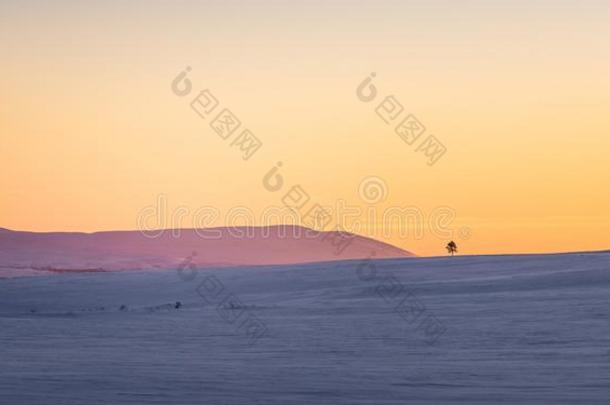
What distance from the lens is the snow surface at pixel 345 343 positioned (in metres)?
10.7

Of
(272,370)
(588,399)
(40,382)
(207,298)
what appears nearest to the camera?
(588,399)

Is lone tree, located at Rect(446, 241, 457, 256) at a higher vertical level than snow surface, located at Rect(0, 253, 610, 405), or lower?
higher

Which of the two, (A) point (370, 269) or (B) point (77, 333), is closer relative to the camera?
(B) point (77, 333)

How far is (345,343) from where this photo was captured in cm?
1608

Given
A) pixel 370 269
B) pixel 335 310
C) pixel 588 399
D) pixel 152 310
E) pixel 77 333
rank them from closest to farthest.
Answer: pixel 588 399, pixel 77 333, pixel 335 310, pixel 152 310, pixel 370 269

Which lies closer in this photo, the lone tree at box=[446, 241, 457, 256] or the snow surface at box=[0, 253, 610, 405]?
the snow surface at box=[0, 253, 610, 405]

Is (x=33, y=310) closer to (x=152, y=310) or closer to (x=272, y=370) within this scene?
(x=152, y=310)

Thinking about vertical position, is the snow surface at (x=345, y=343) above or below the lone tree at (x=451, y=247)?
below

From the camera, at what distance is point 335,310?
2300 centimetres

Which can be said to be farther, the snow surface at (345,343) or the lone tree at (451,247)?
the lone tree at (451,247)

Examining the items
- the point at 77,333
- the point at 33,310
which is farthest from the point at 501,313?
the point at 33,310

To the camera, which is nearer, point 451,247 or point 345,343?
point 345,343

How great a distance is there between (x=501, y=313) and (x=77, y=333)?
7.86 meters

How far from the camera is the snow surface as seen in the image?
423 inches
